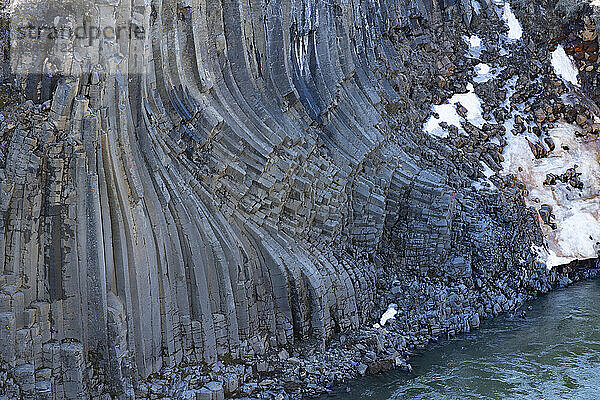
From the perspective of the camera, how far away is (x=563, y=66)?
159 feet

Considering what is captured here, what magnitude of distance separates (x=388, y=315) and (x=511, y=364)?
186 inches

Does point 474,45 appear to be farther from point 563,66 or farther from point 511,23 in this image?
point 563,66

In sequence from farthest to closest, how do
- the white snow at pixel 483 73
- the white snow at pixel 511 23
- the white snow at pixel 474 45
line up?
the white snow at pixel 511 23 → the white snow at pixel 474 45 → the white snow at pixel 483 73

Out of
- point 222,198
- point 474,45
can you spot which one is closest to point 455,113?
point 474,45

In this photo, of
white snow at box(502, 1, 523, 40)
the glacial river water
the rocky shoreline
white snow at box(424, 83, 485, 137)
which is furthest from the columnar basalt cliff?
white snow at box(502, 1, 523, 40)

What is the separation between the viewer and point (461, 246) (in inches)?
1480

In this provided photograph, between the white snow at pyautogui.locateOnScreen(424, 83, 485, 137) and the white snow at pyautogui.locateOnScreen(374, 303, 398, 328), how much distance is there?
35.5 feet

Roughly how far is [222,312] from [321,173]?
7582 millimetres

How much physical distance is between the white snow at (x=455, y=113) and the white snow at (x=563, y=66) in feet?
18.3

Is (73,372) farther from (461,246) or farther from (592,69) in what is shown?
(592,69)

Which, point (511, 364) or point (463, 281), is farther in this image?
point (463, 281)

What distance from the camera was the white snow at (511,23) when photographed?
48625 millimetres

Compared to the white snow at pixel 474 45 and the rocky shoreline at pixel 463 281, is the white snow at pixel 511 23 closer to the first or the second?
the rocky shoreline at pixel 463 281

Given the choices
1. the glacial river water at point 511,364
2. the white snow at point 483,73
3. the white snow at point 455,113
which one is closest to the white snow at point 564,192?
the white snow at point 455,113
